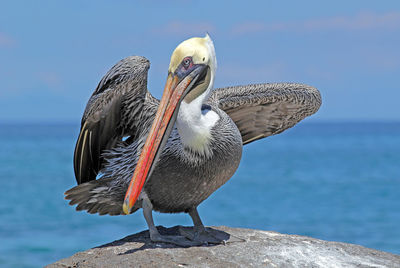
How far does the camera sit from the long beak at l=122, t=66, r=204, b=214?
208 inches

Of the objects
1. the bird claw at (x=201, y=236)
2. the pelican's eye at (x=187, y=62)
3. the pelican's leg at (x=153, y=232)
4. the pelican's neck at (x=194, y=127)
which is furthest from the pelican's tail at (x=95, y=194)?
the pelican's eye at (x=187, y=62)

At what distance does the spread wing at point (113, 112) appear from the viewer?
19.5 ft

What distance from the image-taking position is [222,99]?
22.9 feet

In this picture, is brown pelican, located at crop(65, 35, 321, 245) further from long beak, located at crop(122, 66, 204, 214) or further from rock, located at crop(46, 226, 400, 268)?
rock, located at crop(46, 226, 400, 268)

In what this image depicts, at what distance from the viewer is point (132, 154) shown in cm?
600

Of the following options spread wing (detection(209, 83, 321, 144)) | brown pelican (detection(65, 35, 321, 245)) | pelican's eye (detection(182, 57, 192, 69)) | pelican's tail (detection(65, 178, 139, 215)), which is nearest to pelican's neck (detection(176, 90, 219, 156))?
brown pelican (detection(65, 35, 321, 245))

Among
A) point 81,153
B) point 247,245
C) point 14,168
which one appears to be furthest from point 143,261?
point 14,168

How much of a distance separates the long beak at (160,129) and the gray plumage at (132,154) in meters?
0.32

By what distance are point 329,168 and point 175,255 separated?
36.9 m

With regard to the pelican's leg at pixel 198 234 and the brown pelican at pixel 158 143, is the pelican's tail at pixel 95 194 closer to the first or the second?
the brown pelican at pixel 158 143

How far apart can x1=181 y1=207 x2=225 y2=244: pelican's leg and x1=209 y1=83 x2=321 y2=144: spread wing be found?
143 centimetres

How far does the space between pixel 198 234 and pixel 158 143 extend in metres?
1.12

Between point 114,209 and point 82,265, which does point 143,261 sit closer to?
point 82,265

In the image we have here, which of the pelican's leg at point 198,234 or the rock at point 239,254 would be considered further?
the pelican's leg at point 198,234
